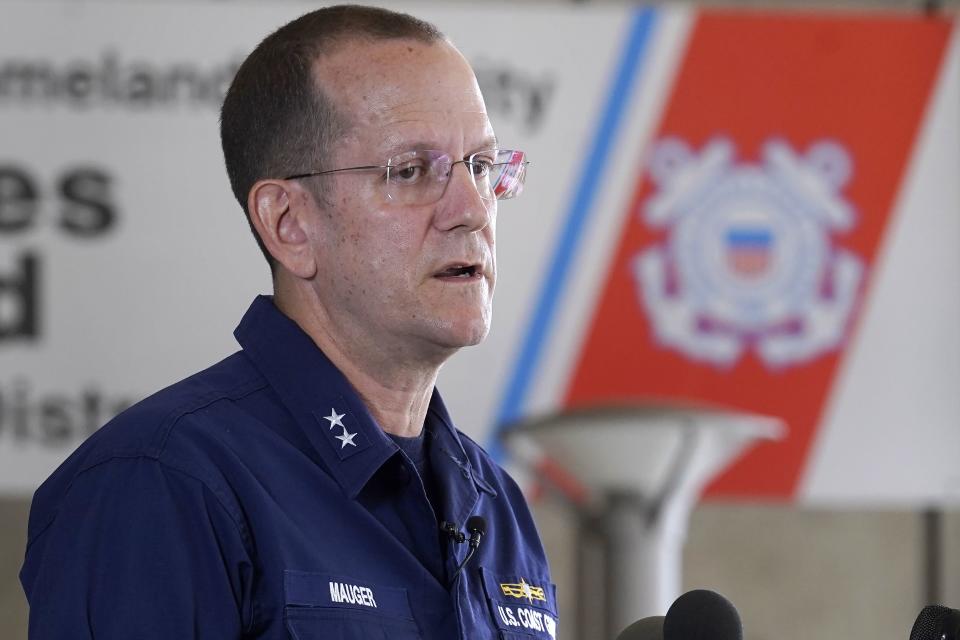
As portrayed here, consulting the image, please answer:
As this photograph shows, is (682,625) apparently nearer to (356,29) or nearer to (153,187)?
(356,29)

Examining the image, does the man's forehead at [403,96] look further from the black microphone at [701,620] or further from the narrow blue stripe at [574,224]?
the narrow blue stripe at [574,224]

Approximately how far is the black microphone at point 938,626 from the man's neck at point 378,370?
1.76ft

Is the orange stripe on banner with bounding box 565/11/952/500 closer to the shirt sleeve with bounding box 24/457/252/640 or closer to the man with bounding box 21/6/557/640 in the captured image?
the man with bounding box 21/6/557/640

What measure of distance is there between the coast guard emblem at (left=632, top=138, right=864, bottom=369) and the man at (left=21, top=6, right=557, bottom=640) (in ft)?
5.60

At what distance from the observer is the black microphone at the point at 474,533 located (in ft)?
3.92

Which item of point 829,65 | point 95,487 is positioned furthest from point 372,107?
point 829,65

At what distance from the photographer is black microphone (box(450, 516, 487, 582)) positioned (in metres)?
1.19

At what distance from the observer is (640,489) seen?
105 inches

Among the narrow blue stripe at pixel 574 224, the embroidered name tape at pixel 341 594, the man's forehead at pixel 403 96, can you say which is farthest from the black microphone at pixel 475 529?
the narrow blue stripe at pixel 574 224

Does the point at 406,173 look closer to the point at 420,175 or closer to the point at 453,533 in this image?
the point at 420,175

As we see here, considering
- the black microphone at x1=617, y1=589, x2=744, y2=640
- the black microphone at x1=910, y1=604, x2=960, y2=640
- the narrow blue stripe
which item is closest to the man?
the black microphone at x1=617, y1=589, x2=744, y2=640

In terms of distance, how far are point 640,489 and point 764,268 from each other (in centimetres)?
71

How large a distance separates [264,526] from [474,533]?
23 centimetres

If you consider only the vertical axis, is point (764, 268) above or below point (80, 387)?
above
